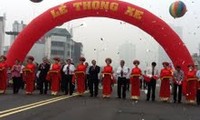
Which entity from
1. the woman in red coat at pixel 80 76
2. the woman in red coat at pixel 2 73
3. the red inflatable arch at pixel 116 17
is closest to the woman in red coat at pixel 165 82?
the woman in red coat at pixel 80 76

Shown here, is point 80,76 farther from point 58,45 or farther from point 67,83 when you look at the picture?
point 58,45

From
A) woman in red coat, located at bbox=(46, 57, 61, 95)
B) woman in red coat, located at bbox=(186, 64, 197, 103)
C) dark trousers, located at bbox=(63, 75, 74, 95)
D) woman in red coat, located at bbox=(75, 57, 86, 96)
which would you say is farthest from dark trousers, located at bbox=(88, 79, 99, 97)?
woman in red coat, located at bbox=(186, 64, 197, 103)

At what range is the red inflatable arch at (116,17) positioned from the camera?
2652cm

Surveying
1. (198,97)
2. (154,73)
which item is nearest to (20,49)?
(154,73)

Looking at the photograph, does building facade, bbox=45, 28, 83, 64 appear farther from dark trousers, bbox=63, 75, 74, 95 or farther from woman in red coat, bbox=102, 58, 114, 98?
woman in red coat, bbox=102, 58, 114, 98

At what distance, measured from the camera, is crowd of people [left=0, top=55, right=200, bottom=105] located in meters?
20.1

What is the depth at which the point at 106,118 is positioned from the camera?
11734 millimetres

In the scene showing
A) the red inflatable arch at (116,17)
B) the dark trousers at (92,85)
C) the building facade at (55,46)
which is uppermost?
the building facade at (55,46)

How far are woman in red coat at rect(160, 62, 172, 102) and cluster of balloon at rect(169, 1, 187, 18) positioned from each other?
239 inches

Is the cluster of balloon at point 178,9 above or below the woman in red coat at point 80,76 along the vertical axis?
above

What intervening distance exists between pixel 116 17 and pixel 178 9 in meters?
3.68

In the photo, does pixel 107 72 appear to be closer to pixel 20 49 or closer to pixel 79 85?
pixel 79 85

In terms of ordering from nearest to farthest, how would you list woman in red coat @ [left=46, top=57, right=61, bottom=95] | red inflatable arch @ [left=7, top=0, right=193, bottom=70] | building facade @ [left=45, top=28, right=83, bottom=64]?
woman in red coat @ [left=46, top=57, right=61, bottom=95]
red inflatable arch @ [left=7, top=0, right=193, bottom=70]
building facade @ [left=45, top=28, right=83, bottom=64]

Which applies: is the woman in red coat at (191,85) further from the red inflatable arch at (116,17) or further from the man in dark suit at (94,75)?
the red inflatable arch at (116,17)
